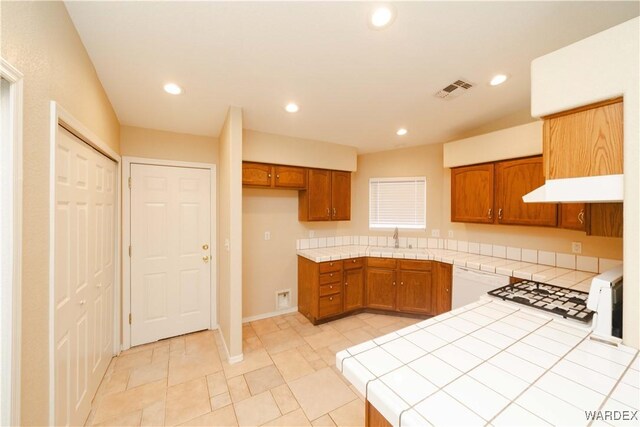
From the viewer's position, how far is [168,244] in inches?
113

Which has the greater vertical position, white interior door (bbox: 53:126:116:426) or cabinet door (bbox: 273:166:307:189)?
cabinet door (bbox: 273:166:307:189)

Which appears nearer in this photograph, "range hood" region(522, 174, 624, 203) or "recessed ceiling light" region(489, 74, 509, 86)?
"range hood" region(522, 174, 624, 203)

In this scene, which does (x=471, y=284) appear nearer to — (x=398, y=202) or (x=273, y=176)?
(x=398, y=202)

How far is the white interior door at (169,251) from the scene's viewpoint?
274 centimetres

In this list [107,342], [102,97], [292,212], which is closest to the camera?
[102,97]

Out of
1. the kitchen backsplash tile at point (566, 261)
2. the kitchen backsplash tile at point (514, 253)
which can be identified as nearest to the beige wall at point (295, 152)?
the kitchen backsplash tile at point (514, 253)

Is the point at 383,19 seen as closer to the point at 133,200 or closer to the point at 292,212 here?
the point at 292,212

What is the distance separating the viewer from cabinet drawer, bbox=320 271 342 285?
315cm

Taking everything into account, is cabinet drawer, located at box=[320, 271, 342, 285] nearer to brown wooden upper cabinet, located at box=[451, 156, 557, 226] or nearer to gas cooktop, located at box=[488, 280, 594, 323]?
brown wooden upper cabinet, located at box=[451, 156, 557, 226]

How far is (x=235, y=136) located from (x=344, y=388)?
8.24 feet

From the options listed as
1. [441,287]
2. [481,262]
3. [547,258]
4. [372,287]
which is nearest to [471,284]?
[481,262]

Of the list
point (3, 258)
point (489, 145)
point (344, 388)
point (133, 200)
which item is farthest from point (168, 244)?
point (489, 145)

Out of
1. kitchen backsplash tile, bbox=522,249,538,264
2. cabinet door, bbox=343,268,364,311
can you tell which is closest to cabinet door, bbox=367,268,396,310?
cabinet door, bbox=343,268,364,311

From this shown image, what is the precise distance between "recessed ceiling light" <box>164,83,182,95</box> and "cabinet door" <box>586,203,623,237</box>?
10.8 feet
